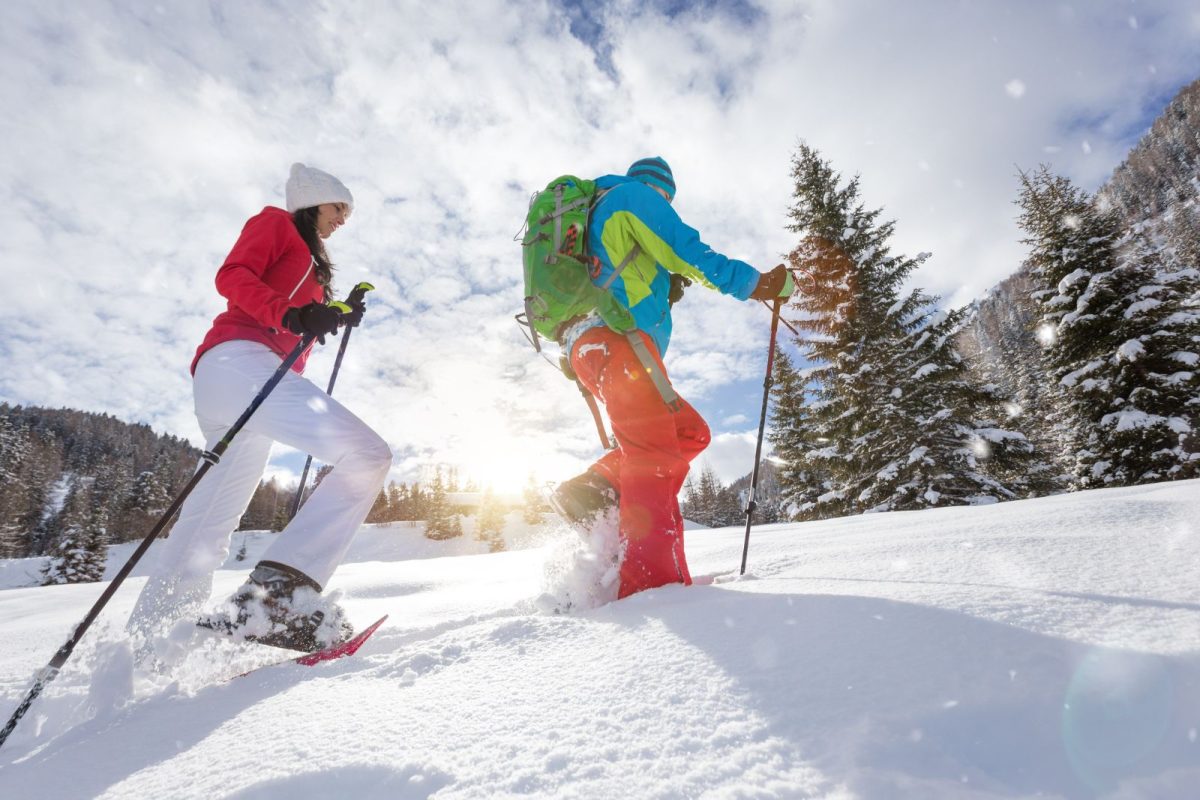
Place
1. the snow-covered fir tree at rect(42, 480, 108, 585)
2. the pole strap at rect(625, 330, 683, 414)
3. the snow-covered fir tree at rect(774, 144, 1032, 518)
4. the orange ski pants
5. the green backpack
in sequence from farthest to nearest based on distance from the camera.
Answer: the snow-covered fir tree at rect(42, 480, 108, 585)
the snow-covered fir tree at rect(774, 144, 1032, 518)
the green backpack
the pole strap at rect(625, 330, 683, 414)
the orange ski pants

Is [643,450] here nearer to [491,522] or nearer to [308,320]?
[308,320]

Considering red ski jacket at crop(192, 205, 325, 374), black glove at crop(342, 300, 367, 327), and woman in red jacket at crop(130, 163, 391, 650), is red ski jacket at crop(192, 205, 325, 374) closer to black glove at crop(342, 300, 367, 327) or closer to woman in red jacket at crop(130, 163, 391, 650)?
woman in red jacket at crop(130, 163, 391, 650)

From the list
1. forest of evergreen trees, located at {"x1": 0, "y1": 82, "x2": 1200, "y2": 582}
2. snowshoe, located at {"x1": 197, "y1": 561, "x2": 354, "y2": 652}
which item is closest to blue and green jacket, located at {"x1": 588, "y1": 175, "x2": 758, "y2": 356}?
→ snowshoe, located at {"x1": 197, "y1": 561, "x2": 354, "y2": 652}

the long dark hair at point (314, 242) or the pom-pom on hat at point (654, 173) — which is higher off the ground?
the pom-pom on hat at point (654, 173)

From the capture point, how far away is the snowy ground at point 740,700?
2.66ft

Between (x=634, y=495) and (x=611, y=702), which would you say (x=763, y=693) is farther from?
(x=634, y=495)

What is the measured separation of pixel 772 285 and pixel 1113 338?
17628 mm

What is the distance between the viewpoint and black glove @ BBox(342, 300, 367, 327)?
2615mm

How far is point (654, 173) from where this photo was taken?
3.19 m

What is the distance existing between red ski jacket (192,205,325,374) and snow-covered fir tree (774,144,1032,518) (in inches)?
521

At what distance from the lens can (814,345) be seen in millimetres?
15344

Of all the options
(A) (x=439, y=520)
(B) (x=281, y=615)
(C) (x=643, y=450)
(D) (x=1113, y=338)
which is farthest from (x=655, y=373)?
(A) (x=439, y=520)

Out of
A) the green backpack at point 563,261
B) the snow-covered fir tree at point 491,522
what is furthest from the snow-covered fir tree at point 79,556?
the green backpack at point 563,261

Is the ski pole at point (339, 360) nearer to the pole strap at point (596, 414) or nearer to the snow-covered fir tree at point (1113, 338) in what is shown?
the pole strap at point (596, 414)
